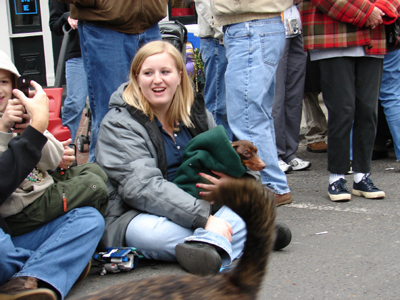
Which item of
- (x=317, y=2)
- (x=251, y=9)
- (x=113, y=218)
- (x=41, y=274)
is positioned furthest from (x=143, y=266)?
(x=317, y=2)

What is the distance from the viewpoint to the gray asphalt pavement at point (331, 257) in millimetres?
2412

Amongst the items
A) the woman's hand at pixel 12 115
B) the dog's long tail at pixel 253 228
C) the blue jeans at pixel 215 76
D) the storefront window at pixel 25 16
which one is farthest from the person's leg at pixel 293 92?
the storefront window at pixel 25 16

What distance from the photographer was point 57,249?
90.1 inches

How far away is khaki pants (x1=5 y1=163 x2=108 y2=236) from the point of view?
235 centimetres

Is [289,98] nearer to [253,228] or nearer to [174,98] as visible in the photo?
[174,98]

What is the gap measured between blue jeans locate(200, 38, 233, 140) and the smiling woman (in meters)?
Answer: 1.51

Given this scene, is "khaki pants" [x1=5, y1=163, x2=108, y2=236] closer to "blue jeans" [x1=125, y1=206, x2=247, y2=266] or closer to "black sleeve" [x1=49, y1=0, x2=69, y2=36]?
"blue jeans" [x1=125, y1=206, x2=247, y2=266]

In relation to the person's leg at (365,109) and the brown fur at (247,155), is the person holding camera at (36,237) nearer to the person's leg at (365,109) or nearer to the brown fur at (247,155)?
the brown fur at (247,155)

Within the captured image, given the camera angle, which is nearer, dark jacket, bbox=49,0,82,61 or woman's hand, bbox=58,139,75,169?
woman's hand, bbox=58,139,75,169

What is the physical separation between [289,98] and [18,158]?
351cm

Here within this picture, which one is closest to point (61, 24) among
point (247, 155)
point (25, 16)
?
point (247, 155)

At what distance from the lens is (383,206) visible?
12.2 ft

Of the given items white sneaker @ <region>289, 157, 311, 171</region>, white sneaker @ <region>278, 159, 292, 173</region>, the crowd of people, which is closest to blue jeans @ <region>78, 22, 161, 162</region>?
the crowd of people

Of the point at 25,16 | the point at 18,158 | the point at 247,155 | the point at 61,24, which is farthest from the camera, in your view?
the point at 25,16
